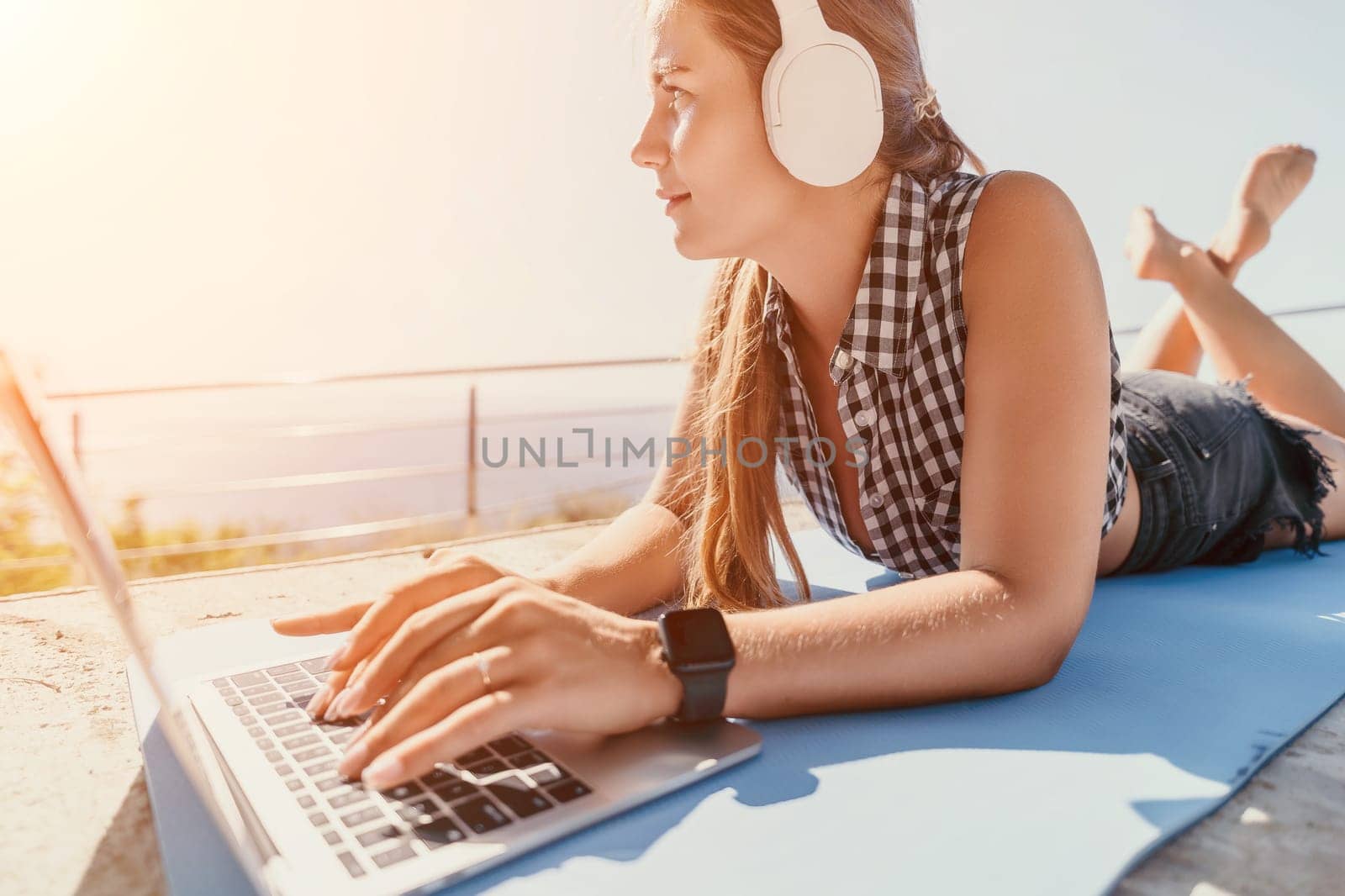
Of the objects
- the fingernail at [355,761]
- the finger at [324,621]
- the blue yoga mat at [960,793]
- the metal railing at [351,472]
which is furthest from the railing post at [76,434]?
the fingernail at [355,761]

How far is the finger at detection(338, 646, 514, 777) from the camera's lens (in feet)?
2.26

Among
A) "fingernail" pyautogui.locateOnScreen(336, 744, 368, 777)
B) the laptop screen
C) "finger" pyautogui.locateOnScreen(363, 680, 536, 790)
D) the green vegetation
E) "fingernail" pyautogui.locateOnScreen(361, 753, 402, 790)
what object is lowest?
the green vegetation

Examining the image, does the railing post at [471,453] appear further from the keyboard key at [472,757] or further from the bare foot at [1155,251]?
the keyboard key at [472,757]

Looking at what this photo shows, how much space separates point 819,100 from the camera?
3.50 ft

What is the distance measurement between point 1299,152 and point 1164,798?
7.58 feet

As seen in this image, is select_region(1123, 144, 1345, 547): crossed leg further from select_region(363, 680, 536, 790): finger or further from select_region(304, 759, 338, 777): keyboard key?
select_region(304, 759, 338, 777): keyboard key

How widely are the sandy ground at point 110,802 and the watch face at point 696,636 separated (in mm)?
357

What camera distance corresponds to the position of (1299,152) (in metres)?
2.36

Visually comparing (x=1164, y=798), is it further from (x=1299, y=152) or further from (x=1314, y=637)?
(x=1299, y=152)

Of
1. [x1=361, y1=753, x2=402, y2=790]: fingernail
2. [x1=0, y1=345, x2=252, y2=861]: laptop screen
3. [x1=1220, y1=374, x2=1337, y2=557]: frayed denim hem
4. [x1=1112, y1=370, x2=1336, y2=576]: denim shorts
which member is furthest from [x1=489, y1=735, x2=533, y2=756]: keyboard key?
[x1=1220, y1=374, x2=1337, y2=557]: frayed denim hem

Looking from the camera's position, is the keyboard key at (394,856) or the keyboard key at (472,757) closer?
the keyboard key at (394,856)

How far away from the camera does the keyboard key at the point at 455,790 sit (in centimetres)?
67

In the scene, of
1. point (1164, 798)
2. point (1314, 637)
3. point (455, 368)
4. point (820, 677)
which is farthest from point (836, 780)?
point (455, 368)

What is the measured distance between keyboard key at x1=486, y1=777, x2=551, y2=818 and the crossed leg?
5.93 feet
